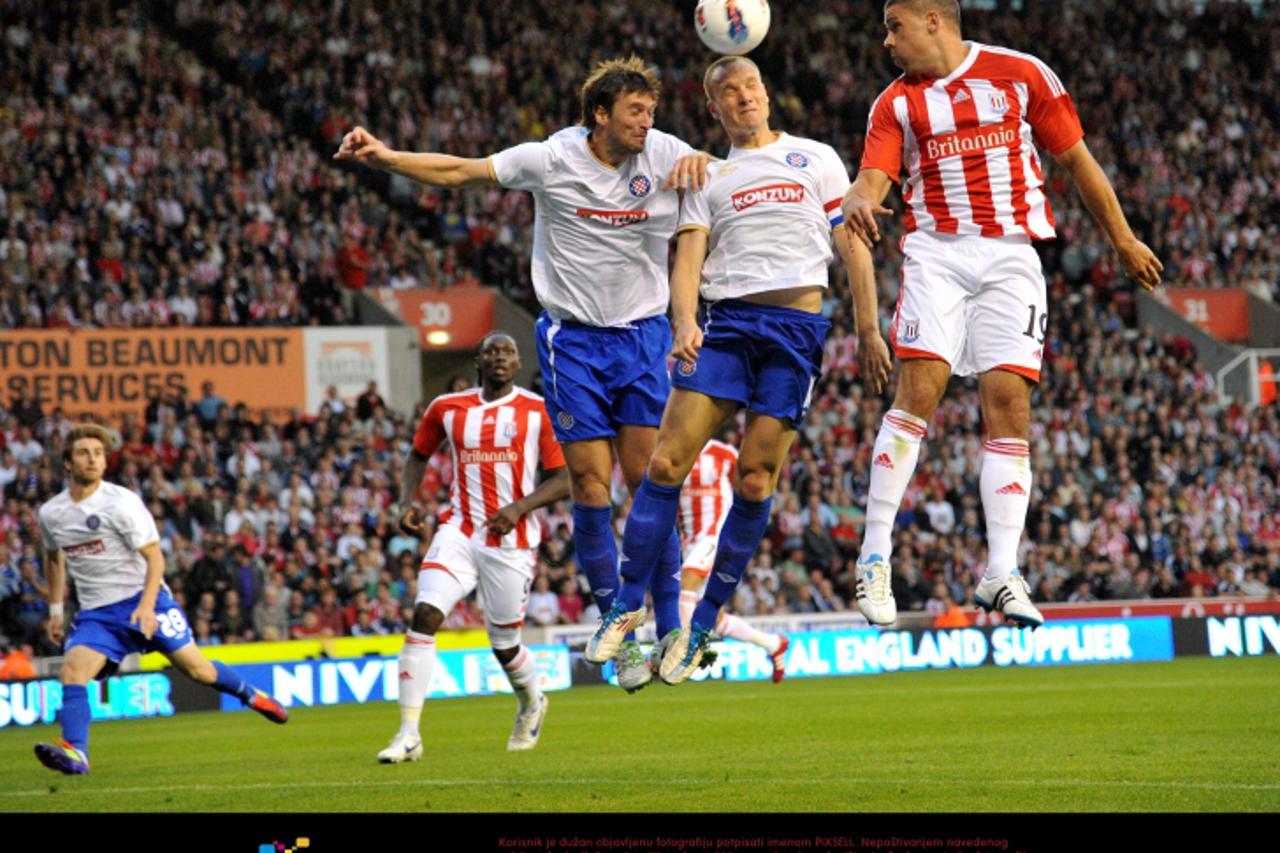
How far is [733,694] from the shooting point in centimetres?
1950

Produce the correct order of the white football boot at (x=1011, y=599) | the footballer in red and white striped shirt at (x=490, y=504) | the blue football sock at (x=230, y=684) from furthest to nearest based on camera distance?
the blue football sock at (x=230, y=684) < the footballer in red and white striped shirt at (x=490, y=504) < the white football boot at (x=1011, y=599)

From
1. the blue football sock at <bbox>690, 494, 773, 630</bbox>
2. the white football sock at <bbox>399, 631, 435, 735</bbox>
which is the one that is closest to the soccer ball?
the blue football sock at <bbox>690, 494, 773, 630</bbox>

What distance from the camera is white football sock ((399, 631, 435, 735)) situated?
12531 millimetres

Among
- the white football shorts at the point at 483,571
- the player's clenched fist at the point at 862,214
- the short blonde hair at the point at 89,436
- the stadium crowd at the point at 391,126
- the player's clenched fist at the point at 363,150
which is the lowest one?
the white football shorts at the point at 483,571

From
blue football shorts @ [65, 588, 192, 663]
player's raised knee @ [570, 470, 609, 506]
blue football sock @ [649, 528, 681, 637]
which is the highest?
player's raised knee @ [570, 470, 609, 506]

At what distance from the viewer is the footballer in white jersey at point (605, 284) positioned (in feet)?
29.8

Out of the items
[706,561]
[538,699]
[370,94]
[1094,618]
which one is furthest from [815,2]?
[538,699]

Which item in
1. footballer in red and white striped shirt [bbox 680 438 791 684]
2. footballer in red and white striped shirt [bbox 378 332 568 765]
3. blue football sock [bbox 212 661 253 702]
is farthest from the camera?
footballer in red and white striped shirt [bbox 680 438 791 684]

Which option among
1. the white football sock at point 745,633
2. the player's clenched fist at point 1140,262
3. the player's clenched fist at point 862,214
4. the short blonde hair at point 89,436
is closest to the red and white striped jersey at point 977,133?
the player's clenched fist at point 862,214

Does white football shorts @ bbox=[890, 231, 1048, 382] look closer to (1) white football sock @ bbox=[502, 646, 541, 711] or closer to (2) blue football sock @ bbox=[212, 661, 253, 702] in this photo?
(1) white football sock @ bbox=[502, 646, 541, 711]

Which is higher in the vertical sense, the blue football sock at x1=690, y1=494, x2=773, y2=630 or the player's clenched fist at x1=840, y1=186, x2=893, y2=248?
the player's clenched fist at x1=840, y1=186, x2=893, y2=248

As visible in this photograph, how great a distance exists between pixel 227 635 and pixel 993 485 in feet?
43.4

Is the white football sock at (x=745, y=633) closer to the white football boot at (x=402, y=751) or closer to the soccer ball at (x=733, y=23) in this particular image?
the white football boot at (x=402, y=751)

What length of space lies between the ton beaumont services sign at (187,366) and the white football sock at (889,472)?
51.1 ft
